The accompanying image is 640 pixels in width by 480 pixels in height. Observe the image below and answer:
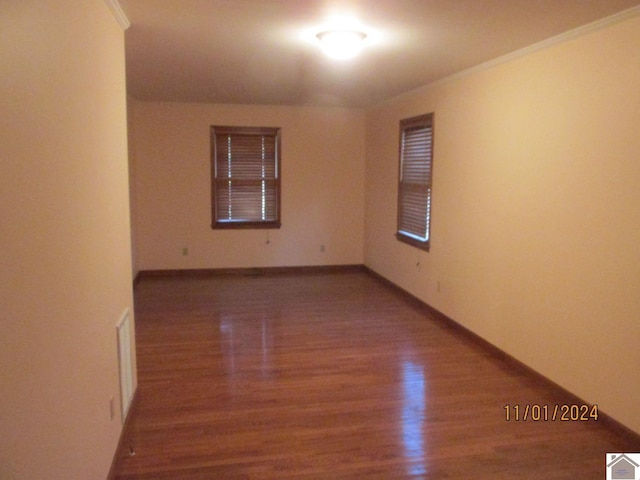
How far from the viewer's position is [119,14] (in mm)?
2877

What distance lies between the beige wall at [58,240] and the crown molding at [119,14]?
51 mm

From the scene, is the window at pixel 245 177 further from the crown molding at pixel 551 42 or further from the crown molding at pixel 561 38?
the crown molding at pixel 561 38

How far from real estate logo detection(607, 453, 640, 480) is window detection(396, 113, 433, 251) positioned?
9.93ft

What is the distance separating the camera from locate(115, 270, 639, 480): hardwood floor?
109 inches

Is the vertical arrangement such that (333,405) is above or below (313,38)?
below

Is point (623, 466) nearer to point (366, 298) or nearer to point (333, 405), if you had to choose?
point (333, 405)

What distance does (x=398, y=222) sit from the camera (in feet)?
21.3

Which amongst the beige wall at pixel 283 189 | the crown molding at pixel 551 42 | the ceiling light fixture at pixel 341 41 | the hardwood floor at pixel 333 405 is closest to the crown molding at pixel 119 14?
the ceiling light fixture at pixel 341 41

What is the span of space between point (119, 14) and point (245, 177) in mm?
4563

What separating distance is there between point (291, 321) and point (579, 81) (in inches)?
133

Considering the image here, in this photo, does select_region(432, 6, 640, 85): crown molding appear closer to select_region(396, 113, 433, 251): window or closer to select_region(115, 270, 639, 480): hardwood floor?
select_region(396, 113, 433, 251): window

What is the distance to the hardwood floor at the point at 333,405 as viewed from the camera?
276 centimetres
